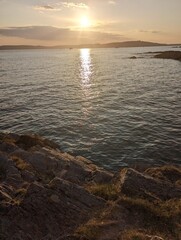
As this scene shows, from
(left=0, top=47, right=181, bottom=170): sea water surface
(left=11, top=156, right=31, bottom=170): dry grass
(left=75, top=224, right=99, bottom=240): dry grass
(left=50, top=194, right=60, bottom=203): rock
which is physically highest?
(left=50, top=194, right=60, bottom=203): rock

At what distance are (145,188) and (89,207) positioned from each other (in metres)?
4.29

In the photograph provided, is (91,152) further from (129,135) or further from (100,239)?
(100,239)

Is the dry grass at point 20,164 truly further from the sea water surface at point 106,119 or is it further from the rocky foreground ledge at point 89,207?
the sea water surface at point 106,119

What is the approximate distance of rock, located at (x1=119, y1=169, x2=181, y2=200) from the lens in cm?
1827

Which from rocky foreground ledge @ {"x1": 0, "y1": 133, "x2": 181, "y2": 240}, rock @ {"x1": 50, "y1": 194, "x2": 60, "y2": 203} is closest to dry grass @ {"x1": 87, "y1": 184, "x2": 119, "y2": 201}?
rocky foreground ledge @ {"x1": 0, "y1": 133, "x2": 181, "y2": 240}

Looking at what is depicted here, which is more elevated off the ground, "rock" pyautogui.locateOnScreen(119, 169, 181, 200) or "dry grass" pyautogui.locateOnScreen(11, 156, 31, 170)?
"rock" pyautogui.locateOnScreen(119, 169, 181, 200)

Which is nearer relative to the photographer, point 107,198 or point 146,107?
point 107,198

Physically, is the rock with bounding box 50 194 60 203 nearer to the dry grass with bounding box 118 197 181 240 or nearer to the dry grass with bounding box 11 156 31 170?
the dry grass with bounding box 118 197 181 240

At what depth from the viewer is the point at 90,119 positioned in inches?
1670

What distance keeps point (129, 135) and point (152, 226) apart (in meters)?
19.9

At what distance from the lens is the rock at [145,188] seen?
18266 millimetres

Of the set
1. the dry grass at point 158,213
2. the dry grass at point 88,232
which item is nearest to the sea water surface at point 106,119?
the dry grass at point 158,213

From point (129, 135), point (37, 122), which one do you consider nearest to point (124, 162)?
point (129, 135)

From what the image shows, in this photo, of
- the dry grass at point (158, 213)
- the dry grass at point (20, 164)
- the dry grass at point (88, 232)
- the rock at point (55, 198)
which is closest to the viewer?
the dry grass at point (88, 232)
